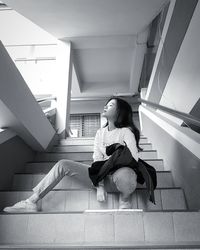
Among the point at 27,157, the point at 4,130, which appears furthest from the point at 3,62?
the point at 27,157

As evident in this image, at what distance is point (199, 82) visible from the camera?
2.34m

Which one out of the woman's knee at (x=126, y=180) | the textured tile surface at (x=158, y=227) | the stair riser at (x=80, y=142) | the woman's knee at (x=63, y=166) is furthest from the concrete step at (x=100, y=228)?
the stair riser at (x=80, y=142)

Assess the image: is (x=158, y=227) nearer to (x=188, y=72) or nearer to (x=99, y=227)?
(x=99, y=227)

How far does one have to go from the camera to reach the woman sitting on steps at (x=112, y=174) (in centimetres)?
185

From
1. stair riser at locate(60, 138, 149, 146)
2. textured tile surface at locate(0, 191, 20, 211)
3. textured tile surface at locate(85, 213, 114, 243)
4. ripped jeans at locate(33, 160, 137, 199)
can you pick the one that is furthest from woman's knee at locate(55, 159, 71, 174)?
stair riser at locate(60, 138, 149, 146)

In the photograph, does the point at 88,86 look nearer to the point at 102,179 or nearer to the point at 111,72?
the point at 111,72

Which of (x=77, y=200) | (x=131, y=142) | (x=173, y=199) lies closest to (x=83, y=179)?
(x=77, y=200)

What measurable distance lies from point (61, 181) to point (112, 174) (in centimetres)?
68

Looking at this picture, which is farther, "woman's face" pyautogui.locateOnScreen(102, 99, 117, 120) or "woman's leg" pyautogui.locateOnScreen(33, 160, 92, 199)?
"woman's face" pyautogui.locateOnScreen(102, 99, 117, 120)

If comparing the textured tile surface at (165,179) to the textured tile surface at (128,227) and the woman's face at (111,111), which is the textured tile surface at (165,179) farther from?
the textured tile surface at (128,227)

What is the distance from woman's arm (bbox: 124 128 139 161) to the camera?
6.53ft

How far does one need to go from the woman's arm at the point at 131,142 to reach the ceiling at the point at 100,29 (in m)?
2.43

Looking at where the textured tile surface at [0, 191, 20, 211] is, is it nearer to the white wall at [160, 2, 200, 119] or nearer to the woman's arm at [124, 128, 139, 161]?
the woman's arm at [124, 128, 139, 161]

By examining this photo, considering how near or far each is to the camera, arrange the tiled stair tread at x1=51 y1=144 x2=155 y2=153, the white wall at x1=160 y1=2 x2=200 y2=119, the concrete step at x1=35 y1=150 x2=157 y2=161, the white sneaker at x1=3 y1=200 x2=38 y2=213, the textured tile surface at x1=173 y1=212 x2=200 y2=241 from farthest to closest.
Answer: the tiled stair tread at x1=51 y1=144 x2=155 y2=153
the concrete step at x1=35 y1=150 x2=157 y2=161
the white wall at x1=160 y1=2 x2=200 y2=119
the white sneaker at x1=3 y1=200 x2=38 y2=213
the textured tile surface at x1=173 y1=212 x2=200 y2=241
